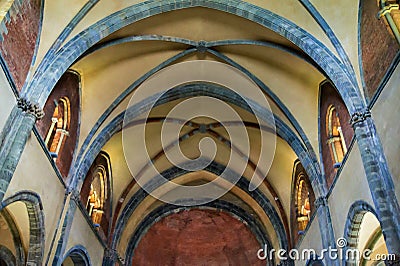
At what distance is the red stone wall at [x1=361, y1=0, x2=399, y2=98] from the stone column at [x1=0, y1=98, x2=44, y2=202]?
7.59m

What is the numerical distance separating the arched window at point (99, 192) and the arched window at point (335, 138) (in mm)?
8078

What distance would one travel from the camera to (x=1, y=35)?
8453 millimetres

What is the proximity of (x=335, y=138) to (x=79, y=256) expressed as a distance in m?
8.83

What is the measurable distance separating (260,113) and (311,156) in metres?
2.50

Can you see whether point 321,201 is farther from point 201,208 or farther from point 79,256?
point 201,208

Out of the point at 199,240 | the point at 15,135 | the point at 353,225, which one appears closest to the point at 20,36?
the point at 15,135

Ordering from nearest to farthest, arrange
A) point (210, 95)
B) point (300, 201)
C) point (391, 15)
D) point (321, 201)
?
point (391, 15)
point (321, 201)
point (210, 95)
point (300, 201)

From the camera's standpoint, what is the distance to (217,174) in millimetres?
19078

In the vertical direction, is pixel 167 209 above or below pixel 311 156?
above

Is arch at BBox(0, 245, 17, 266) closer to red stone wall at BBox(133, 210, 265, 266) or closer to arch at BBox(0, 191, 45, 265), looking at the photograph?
arch at BBox(0, 191, 45, 265)

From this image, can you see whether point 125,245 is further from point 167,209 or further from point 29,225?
point 29,225

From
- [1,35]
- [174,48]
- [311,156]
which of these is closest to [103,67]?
[174,48]

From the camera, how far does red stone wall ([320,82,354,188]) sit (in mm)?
11062

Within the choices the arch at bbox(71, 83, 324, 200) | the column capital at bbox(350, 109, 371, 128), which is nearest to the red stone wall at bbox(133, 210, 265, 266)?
the arch at bbox(71, 83, 324, 200)
